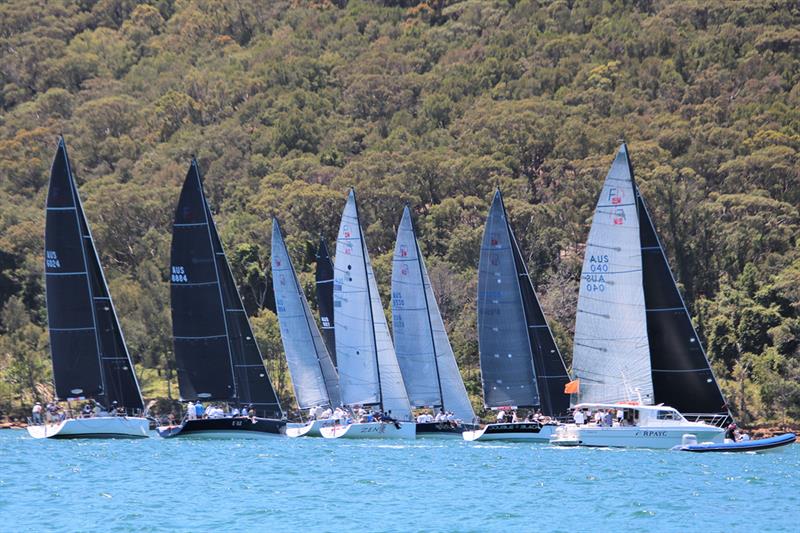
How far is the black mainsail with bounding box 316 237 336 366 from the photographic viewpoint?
59.7m

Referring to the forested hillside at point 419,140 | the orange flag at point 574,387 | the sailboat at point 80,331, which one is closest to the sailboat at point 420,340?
the orange flag at point 574,387

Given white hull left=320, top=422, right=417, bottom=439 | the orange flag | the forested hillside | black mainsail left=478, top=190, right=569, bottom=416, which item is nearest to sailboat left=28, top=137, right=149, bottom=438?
white hull left=320, top=422, right=417, bottom=439

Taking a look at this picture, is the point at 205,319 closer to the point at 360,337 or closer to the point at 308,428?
the point at 308,428

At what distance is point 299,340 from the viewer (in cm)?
5784

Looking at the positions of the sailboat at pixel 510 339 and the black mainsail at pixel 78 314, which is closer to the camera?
the black mainsail at pixel 78 314

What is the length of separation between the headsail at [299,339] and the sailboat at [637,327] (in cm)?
1444

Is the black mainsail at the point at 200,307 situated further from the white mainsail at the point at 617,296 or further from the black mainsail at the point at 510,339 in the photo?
the white mainsail at the point at 617,296

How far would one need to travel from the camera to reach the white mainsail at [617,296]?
149 ft

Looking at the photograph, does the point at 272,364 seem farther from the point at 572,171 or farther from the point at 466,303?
the point at 572,171

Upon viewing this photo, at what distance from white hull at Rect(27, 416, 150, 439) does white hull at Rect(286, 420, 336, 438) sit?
545 centimetres

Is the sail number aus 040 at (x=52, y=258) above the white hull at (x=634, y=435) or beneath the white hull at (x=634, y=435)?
above

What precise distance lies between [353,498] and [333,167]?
60.9 metres

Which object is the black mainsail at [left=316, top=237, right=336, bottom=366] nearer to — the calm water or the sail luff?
the sail luff

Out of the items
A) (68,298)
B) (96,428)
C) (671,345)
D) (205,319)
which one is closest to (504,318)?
(671,345)
